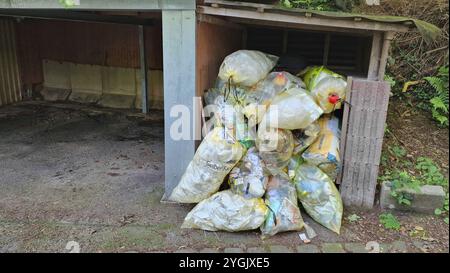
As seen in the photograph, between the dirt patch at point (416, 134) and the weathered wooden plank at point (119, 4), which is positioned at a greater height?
the weathered wooden plank at point (119, 4)

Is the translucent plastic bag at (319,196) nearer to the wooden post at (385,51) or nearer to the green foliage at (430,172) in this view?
the green foliage at (430,172)

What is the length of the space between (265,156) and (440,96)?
3.37 metres

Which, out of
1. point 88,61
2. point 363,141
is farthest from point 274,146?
point 88,61

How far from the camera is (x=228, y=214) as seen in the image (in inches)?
154

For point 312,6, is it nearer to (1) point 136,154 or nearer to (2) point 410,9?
(2) point 410,9

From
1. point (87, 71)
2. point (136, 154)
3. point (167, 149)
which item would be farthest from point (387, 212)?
point (87, 71)

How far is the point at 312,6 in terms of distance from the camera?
7.65 m

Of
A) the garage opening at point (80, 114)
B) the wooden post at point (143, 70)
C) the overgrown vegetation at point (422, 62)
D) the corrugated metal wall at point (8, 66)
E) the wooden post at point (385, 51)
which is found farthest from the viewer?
the corrugated metal wall at point (8, 66)

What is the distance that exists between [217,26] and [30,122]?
214 inches

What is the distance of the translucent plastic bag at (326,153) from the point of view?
438cm

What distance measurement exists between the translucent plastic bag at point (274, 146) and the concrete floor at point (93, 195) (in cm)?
80

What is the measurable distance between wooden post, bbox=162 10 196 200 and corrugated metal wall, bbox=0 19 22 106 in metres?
7.36

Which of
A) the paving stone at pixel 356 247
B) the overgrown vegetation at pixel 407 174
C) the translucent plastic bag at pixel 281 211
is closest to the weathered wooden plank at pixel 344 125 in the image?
the overgrown vegetation at pixel 407 174

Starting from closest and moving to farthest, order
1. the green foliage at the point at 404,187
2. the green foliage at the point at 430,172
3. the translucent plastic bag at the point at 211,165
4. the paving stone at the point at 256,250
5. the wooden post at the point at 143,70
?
the paving stone at the point at 256,250 < the translucent plastic bag at the point at 211,165 < the green foliage at the point at 404,187 < the green foliage at the point at 430,172 < the wooden post at the point at 143,70
